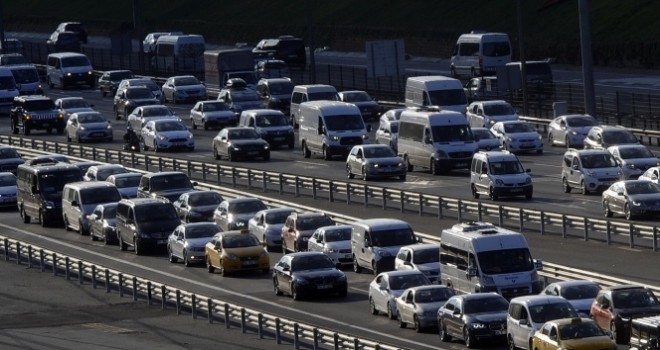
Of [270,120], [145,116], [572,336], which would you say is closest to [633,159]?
Result: [270,120]

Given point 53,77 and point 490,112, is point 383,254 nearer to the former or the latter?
point 490,112

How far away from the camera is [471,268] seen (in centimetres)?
4384

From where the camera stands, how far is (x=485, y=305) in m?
39.4

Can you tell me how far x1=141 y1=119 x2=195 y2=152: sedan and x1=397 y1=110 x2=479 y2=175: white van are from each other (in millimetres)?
12894

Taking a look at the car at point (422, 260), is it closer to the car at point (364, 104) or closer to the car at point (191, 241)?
the car at point (191, 241)

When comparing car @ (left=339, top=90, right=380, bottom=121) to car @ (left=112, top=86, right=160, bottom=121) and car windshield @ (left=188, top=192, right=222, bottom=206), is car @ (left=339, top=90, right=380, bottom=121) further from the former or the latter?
car windshield @ (left=188, top=192, right=222, bottom=206)

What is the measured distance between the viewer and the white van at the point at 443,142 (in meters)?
68.2

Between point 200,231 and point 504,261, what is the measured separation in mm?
11825

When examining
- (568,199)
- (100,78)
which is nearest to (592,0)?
(100,78)

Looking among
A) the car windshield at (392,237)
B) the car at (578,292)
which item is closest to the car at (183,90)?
the car windshield at (392,237)

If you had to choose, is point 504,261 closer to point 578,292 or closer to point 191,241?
point 578,292

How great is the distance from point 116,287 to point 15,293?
105 inches

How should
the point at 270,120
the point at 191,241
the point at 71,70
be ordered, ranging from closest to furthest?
the point at 191,241, the point at 270,120, the point at 71,70

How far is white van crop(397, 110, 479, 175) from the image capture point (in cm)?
6825
